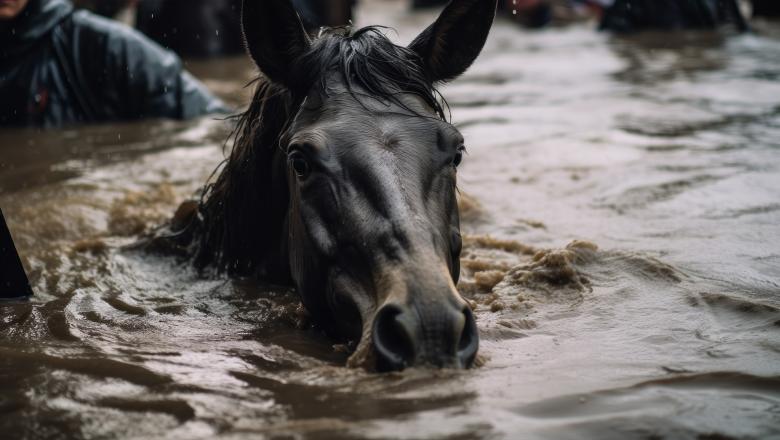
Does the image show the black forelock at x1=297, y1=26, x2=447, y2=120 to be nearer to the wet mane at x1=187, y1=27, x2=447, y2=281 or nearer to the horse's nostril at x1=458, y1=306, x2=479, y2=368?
the wet mane at x1=187, y1=27, x2=447, y2=281

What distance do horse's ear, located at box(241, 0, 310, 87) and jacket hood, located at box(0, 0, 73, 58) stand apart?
5.19 metres

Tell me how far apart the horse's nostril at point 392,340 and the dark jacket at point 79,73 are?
645cm

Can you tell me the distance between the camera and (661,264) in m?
4.12

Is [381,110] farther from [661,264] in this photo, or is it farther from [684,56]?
[684,56]

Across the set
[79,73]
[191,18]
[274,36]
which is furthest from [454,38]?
[191,18]

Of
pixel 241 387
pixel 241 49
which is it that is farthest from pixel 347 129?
pixel 241 49

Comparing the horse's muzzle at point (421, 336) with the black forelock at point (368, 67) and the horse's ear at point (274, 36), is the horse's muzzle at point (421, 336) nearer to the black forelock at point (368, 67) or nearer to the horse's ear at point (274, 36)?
the black forelock at point (368, 67)

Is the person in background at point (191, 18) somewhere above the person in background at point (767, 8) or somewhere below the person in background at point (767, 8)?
above

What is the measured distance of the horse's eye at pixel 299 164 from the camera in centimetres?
333

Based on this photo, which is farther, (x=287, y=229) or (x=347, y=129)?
(x=287, y=229)

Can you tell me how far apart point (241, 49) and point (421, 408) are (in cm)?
1351

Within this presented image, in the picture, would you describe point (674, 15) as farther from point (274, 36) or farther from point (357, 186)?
point (357, 186)

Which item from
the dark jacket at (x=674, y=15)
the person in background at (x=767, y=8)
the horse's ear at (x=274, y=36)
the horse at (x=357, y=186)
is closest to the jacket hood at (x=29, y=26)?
the horse at (x=357, y=186)

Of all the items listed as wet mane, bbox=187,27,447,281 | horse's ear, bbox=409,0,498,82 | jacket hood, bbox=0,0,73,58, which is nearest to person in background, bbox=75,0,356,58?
A: jacket hood, bbox=0,0,73,58
